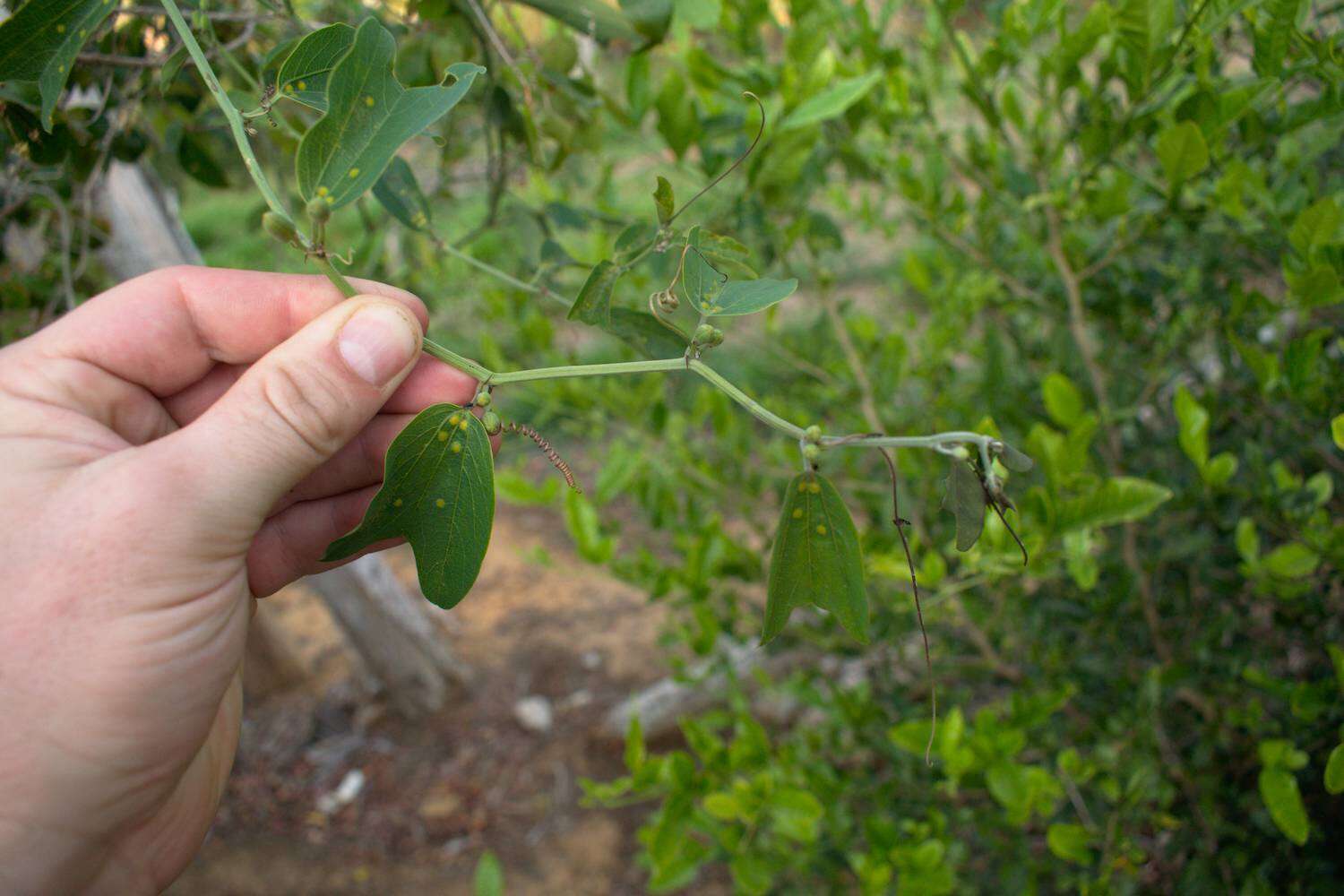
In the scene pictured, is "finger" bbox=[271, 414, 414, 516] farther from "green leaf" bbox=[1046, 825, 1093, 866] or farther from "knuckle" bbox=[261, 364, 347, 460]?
"green leaf" bbox=[1046, 825, 1093, 866]

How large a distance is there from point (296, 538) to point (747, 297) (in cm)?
72

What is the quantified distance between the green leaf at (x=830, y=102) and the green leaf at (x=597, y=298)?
0.49 metres

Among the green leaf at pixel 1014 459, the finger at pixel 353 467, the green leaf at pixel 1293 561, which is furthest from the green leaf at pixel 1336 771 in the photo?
the finger at pixel 353 467

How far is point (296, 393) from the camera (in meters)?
0.88

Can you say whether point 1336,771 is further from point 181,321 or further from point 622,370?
point 181,321

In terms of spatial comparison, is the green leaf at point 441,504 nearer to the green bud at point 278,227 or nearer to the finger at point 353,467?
the green bud at point 278,227

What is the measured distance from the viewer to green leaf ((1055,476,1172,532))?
3.30ft

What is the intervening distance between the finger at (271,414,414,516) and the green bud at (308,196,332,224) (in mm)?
441

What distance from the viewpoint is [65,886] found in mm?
932

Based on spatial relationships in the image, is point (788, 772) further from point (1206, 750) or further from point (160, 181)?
point (160, 181)

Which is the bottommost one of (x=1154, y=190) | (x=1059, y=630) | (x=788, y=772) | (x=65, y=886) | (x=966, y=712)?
(x=966, y=712)

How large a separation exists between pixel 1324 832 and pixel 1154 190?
94cm

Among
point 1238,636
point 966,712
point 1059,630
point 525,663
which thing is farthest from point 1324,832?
point 525,663

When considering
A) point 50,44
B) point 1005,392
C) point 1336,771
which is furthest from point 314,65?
point 1005,392
